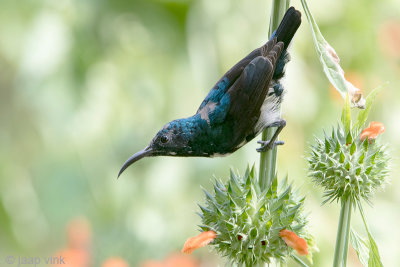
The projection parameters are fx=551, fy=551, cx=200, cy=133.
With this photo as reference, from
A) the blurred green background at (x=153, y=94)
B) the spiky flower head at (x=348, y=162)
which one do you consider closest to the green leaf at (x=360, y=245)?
the spiky flower head at (x=348, y=162)

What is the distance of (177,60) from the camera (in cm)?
303

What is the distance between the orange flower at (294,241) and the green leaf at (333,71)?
0.29 m

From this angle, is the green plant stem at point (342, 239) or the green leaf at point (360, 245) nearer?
the green plant stem at point (342, 239)

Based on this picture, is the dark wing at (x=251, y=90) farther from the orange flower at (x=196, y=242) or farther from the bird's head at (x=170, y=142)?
the orange flower at (x=196, y=242)

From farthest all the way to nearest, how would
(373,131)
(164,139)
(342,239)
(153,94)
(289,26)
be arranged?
1. (153,94)
2. (164,139)
3. (289,26)
4. (373,131)
5. (342,239)

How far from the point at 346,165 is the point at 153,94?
1800 millimetres

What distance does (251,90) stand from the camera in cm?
141

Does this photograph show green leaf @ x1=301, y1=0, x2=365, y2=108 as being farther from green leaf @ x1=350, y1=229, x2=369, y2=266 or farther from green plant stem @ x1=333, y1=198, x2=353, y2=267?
green leaf @ x1=350, y1=229, x2=369, y2=266

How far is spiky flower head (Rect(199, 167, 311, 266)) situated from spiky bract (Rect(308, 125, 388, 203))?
95 mm

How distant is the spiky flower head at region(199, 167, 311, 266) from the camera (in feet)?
3.74

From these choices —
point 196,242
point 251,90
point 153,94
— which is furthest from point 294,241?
point 153,94

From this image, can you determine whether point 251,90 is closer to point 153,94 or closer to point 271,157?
point 271,157

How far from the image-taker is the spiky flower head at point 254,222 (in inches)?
44.9

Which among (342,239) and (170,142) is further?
(170,142)
